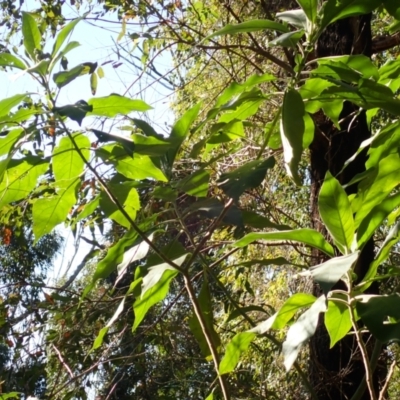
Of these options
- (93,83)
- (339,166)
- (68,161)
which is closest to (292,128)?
(68,161)

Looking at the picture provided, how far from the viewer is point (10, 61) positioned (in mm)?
837

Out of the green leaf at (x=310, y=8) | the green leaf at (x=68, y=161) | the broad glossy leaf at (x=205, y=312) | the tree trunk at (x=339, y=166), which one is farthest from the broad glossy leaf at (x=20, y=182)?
the tree trunk at (x=339, y=166)

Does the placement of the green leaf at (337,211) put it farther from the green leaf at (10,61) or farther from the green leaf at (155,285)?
the green leaf at (10,61)

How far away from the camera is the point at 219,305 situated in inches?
116

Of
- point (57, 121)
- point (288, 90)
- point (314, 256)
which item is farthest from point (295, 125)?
point (314, 256)

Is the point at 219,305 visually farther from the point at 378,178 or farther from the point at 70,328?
the point at 378,178

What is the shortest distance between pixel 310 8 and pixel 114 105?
0.87 feet

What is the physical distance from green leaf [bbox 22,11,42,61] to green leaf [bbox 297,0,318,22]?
0.33 metres

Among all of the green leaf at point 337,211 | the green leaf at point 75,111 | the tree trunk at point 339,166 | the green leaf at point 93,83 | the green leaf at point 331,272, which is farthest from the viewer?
the green leaf at point 93,83

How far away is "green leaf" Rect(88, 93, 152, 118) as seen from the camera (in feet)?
2.79

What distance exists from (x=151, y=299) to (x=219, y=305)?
208 centimetres

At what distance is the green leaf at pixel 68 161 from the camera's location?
0.89m

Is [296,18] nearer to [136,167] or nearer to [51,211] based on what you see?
[136,167]

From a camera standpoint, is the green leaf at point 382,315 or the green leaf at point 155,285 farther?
the green leaf at point 155,285
